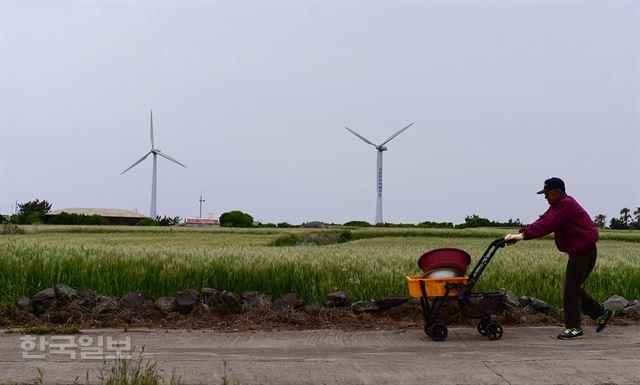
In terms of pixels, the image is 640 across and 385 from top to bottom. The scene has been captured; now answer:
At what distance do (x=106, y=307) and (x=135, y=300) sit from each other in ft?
1.57

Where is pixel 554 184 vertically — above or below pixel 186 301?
above

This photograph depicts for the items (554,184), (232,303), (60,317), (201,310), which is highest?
(554,184)

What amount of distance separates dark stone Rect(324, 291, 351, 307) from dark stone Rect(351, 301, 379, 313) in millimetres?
180

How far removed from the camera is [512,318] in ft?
31.4

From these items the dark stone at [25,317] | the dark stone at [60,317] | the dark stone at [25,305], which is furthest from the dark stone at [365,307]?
the dark stone at [25,305]

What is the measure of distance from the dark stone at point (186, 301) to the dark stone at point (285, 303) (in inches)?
50.5

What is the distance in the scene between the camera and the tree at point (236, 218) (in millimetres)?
79938

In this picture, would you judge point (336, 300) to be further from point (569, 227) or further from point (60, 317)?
point (60, 317)

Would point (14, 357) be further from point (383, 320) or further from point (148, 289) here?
point (383, 320)

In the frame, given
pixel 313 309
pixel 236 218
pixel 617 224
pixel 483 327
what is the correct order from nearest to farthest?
pixel 483 327 < pixel 313 309 < pixel 617 224 < pixel 236 218

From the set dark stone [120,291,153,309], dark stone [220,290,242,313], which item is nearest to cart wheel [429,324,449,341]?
dark stone [220,290,242,313]

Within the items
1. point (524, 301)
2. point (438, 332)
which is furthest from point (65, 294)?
point (524, 301)

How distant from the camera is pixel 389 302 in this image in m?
10.0

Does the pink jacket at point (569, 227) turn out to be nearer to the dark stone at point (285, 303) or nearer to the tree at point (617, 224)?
the dark stone at point (285, 303)
